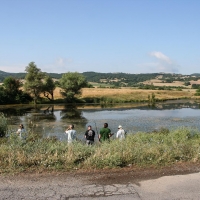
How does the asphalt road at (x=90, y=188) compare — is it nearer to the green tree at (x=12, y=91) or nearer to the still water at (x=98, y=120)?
the still water at (x=98, y=120)

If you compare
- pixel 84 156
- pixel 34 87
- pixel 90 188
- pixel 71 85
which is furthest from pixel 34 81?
pixel 90 188

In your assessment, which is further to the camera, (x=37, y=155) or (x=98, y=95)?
(x=98, y=95)

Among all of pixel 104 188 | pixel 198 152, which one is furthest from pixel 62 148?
pixel 198 152

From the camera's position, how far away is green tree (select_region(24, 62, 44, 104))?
65688 millimetres

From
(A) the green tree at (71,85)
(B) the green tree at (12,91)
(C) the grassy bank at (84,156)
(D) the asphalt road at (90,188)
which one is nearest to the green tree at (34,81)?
(B) the green tree at (12,91)

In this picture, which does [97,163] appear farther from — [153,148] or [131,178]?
[153,148]

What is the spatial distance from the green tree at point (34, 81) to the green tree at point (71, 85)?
20.3 feet

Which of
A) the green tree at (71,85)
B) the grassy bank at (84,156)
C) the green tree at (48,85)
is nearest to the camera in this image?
the grassy bank at (84,156)

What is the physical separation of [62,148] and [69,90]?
62.6 metres

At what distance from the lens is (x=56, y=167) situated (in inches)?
309

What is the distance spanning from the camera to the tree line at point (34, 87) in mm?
66188

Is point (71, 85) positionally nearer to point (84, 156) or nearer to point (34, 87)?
point (34, 87)

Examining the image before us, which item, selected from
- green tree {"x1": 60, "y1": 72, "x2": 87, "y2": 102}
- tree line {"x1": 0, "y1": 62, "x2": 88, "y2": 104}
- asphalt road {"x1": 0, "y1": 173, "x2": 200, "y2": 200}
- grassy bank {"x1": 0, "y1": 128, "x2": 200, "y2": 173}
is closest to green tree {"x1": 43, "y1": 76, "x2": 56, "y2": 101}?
tree line {"x1": 0, "y1": 62, "x2": 88, "y2": 104}

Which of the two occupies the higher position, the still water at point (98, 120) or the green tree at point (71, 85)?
the green tree at point (71, 85)
